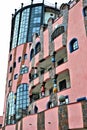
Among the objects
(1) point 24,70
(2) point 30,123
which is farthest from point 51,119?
(1) point 24,70

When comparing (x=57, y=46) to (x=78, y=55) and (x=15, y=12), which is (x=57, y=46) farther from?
(x=15, y=12)

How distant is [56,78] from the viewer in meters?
26.9

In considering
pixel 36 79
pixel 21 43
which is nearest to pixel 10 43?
pixel 21 43

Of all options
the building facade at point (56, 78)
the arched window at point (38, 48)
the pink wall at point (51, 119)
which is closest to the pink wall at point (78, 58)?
the building facade at point (56, 78)

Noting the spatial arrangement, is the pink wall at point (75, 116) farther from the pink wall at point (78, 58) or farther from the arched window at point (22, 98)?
the arched window at point (22, 98)

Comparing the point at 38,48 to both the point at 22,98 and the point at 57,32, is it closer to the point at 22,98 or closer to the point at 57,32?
the point at 57,32

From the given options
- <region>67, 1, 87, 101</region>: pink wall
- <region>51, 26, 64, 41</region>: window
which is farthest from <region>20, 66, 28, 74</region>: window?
<region>67, 1, 87, 101</region>: pink wall

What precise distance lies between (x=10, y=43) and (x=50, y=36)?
69.9ft

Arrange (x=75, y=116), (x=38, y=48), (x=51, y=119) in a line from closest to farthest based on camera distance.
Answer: (x=75, y=116) < (x=51, y=119) < (x=38, y=48)

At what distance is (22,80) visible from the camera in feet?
134

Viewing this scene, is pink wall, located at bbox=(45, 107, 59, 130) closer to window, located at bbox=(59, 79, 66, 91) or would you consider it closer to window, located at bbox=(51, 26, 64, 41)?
window, located at bbox=(59, 79, 66, 91)

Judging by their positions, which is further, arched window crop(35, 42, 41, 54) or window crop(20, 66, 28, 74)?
window crop(20, 66, 28, 74)

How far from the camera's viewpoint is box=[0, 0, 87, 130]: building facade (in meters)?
19.5

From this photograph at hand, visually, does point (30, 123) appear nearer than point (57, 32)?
Yes
